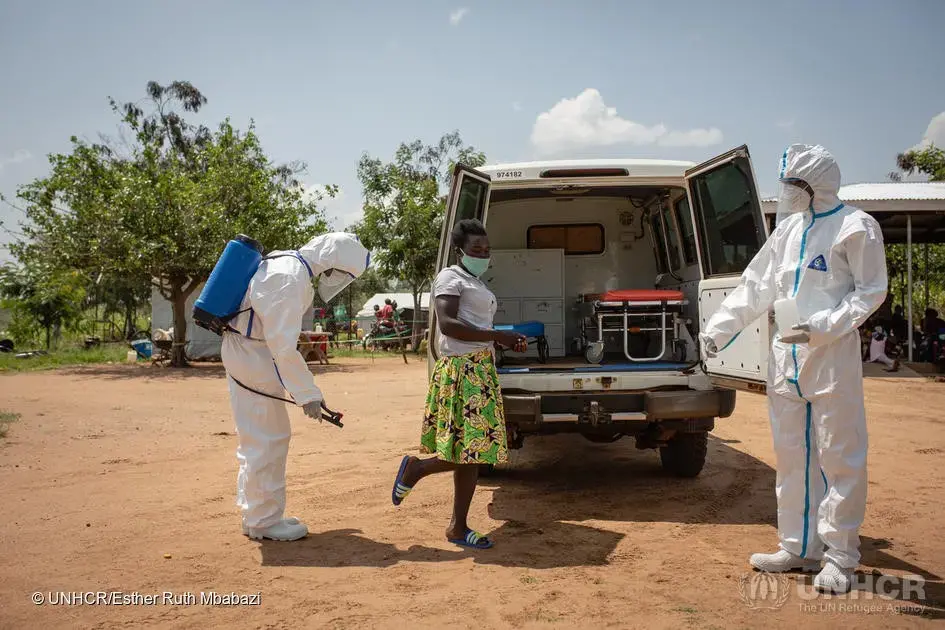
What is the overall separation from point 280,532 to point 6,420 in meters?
6.66

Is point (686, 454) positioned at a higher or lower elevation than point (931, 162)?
lower

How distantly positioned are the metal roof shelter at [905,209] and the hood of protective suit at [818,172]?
895 cm

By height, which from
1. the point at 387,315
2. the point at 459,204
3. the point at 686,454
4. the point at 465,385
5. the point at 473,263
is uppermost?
the point at 459,204

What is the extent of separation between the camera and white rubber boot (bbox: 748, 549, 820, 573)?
145 inches

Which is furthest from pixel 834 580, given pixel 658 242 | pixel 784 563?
pixel 658 242

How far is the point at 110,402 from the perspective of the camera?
11.6m

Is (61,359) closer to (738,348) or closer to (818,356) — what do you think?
(738,348)

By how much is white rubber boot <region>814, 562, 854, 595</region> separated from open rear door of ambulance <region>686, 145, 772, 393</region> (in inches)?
46.1

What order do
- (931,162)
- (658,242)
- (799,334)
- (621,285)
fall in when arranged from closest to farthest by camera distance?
1. (799,334)
2. (658,242)
3. (621,285)
4. (931,162)

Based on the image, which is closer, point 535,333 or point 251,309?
point 251,309

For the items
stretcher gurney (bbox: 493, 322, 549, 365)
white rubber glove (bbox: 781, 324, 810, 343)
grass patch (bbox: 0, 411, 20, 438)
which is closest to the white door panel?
white rubber glove (bbox: 781, 324, 810, 343)

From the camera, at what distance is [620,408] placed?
5145 millimetres

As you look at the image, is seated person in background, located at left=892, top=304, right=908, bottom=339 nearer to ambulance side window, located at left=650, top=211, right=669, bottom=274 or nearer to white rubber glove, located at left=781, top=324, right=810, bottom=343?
ambulance side window, located at left=650, top=211, right=669, bottom=274

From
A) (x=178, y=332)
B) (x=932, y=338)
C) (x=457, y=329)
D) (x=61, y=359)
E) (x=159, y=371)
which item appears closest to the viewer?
(x=457, y=329)
